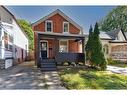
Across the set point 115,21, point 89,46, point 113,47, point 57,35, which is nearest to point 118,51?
point 113,47

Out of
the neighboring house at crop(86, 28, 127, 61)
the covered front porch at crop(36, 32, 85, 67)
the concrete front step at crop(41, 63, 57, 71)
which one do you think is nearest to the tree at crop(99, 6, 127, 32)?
the neighboring house at crop(86, 28, 127, 61)

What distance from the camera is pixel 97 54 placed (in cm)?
1463

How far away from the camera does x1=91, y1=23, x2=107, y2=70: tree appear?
14.5 meters

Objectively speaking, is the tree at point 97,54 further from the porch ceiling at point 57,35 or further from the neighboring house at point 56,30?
the neighboring house at point 56,30

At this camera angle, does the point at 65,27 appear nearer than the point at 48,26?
No

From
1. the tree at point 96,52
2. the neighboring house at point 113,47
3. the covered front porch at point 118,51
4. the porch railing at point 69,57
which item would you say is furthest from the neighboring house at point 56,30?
the tree at point 96,52

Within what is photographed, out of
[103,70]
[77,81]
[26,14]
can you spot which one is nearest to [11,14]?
[26,14]

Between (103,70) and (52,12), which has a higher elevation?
(52,12)

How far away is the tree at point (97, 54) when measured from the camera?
47.7 ft

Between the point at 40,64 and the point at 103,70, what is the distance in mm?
3748

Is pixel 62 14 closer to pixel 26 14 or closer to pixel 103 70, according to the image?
pixel 26 14

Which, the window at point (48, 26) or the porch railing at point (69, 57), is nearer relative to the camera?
the porch railing at point (69, 57)

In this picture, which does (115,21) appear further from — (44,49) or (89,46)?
(89,46)

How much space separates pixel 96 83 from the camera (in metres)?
10.0
